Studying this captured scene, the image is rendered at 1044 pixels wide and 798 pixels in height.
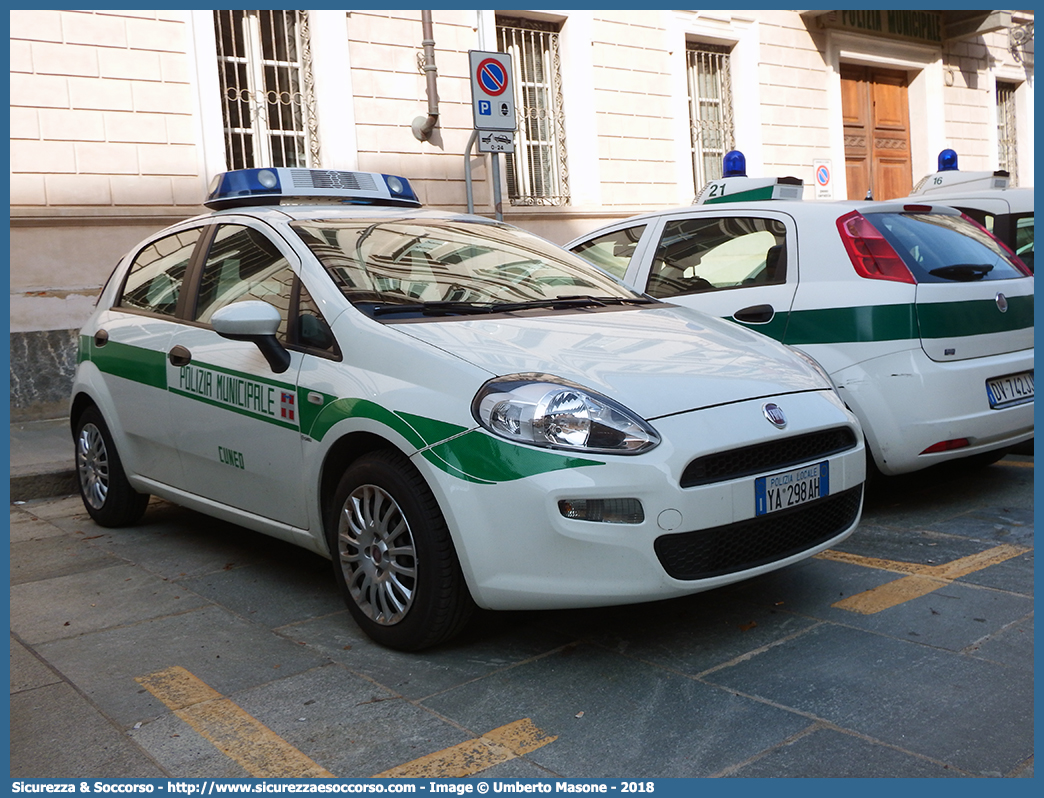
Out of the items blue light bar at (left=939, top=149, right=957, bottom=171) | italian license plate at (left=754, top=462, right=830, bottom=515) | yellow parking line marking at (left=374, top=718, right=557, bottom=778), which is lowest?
yellow parking line marking at (left=374, top=718, right=557, bottom=778)

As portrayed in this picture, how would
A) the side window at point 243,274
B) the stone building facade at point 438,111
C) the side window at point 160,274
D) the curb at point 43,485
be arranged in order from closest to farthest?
the side window at point 243,274 < the side window at point 160,274 < the curb at point 43,485 < the stone building facade at point 438,111

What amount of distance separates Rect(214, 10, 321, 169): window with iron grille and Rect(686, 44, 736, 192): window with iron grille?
5.85 m

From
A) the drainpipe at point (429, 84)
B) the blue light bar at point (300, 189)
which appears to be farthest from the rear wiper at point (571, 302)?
the drainpipe at point (429, 84)

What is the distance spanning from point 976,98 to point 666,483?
18.6 meters

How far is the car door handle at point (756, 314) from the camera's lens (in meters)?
5.02

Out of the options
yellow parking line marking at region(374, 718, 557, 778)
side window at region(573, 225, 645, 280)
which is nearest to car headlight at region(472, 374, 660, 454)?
yellow parking line marking at region(374, 718, 557, 778)

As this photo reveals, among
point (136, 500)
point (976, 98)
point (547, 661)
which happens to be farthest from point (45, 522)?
point (976, 98)

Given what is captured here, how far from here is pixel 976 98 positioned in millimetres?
18922

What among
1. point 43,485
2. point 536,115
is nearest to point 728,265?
point 43,485

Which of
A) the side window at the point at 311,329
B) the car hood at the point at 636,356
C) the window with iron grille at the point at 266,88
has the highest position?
the window with iron grille at the point at 266,88

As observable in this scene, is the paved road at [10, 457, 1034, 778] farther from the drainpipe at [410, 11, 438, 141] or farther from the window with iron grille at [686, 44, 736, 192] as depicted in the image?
the window with iron grille at [686, 44, 736, 192]

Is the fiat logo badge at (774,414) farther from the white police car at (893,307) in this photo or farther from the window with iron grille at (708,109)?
the window with iron grille at (708,109)

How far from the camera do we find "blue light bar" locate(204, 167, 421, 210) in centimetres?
485

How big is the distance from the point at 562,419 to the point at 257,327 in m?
1.27
